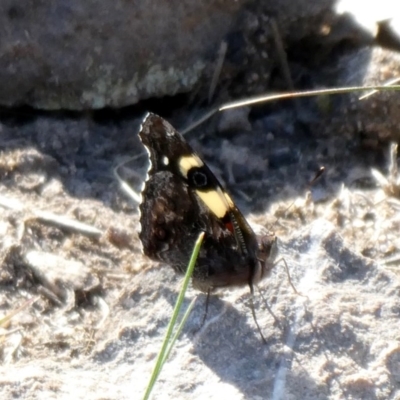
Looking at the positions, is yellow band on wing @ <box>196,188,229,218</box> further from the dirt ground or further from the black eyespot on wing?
the dirt ground

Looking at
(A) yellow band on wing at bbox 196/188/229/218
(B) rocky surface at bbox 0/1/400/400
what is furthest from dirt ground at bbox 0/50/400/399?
(A) yellow band on wing at bbox 196/188/229/218

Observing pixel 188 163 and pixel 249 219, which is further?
pixel 249 219

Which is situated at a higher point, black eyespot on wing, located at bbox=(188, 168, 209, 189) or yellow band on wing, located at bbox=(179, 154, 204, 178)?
yellow band on wing, located at bbox=(179, 154, 204, 178)

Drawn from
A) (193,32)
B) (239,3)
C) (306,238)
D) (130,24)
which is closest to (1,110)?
(130,24)

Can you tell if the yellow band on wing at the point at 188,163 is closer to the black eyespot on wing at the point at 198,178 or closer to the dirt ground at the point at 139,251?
the black eyespot on wing at the point at 198,178

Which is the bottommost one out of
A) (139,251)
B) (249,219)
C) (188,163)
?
(139,251)

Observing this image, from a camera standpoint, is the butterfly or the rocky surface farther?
the butterfly

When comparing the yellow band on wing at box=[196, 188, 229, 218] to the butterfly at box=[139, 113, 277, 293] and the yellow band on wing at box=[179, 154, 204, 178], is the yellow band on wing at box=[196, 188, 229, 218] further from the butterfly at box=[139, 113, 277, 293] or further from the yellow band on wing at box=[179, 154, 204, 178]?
the yellow band on wing at box=[179, 154, 204, 178]

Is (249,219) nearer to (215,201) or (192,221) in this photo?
(192,221)

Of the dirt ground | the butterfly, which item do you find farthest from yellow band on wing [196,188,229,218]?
the dirt ground

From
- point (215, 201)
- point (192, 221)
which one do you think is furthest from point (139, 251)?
point (215, 201)
